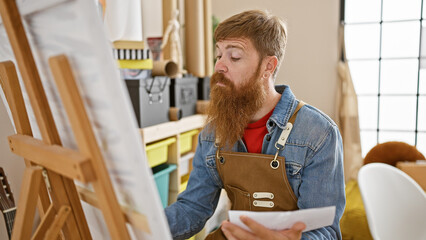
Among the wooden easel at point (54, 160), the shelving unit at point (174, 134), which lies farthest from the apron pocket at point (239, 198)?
the shelving unit at point (174, 134)

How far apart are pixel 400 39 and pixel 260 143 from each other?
2719mm

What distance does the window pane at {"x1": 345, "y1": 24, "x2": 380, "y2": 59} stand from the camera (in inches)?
139

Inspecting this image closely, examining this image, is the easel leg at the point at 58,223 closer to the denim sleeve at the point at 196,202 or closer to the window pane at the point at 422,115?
the denim sleeve at the point at 196,202

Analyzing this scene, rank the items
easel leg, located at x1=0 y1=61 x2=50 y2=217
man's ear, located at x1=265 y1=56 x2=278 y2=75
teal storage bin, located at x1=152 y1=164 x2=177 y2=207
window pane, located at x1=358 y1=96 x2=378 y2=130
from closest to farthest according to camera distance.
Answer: easel leg, located at x1=0 y1=61 x2=50 y2=217
man's ear, located at x1=265 y1=56 x2=278 y2=75
teal storage bin, located at x1=152 y1=164 x2=177 y2=207
window pane, located at x1=358 y1=96 x2=378 y2=130

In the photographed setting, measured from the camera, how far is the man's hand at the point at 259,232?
0.94m

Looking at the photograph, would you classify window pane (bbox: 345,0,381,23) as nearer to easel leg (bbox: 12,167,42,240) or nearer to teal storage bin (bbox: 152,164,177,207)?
teal storage bin (bbox: 152,164,177,207)

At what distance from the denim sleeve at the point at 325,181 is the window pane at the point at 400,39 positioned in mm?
2631

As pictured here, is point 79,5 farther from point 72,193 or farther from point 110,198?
point 72,193

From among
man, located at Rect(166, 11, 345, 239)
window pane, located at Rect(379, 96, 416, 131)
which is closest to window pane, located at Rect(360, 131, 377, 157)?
window pane, located at Rect(379, 96, 416, 131)

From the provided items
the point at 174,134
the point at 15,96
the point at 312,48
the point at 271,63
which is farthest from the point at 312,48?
the point at 15,96

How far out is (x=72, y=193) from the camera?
982 mm

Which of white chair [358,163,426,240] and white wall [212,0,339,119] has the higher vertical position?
white wall [212,0,339,119]

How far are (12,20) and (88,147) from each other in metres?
0.37

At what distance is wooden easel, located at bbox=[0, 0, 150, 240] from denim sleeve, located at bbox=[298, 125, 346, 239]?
62 cm
